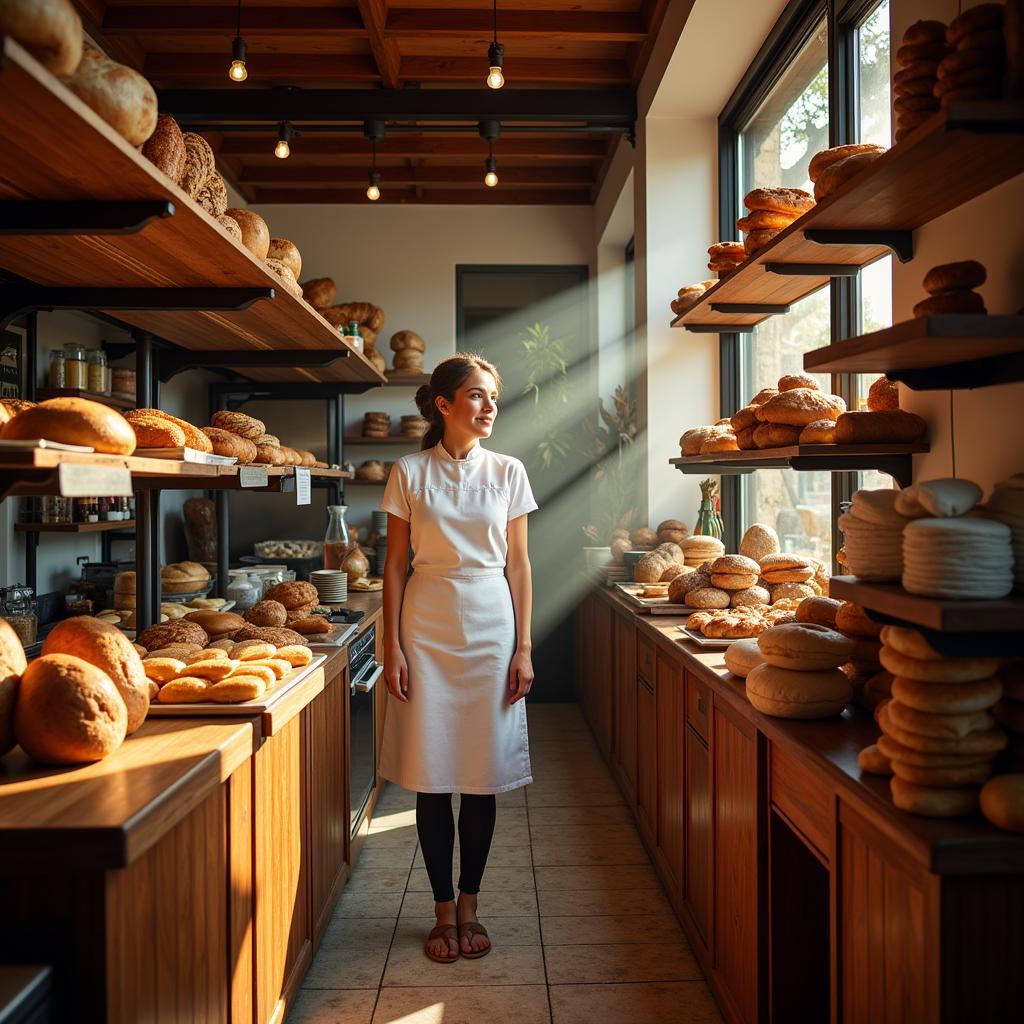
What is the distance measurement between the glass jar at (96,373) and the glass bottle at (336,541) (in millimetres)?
1131

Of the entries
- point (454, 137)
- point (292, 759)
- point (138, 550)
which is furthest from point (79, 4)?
point (292, 759)

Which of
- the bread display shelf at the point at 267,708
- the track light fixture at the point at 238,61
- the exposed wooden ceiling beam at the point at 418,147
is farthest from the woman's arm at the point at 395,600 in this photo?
the exposed wooden ceiling beam at the point at 418,147

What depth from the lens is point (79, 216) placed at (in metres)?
1.78

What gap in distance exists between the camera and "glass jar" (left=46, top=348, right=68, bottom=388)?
158 inches

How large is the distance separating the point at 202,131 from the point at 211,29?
3.19ft

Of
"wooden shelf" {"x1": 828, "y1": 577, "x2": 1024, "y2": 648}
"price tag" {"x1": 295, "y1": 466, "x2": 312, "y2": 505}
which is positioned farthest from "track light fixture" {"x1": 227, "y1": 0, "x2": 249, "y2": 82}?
"wooden shelf" {"x1": 828, "y1": 577, "x2": 1024, "y2": 648}

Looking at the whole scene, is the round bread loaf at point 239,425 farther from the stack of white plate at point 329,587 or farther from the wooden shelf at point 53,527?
the wooden shelf at point 53,527

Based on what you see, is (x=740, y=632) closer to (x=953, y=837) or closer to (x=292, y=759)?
(x=292, y=759)

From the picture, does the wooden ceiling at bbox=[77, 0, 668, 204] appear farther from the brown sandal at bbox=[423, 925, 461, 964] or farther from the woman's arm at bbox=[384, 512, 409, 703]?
the brown sandal at bbox=[423, 925, 461, 964]

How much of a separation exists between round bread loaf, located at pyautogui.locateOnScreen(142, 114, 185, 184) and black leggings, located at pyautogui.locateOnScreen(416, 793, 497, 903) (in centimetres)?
175

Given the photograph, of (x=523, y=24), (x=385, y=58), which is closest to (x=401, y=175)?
(x=385, y=58)

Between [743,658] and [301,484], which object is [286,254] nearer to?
[301,484]

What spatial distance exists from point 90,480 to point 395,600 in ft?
4.25

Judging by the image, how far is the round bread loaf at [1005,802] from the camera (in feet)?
4.08
